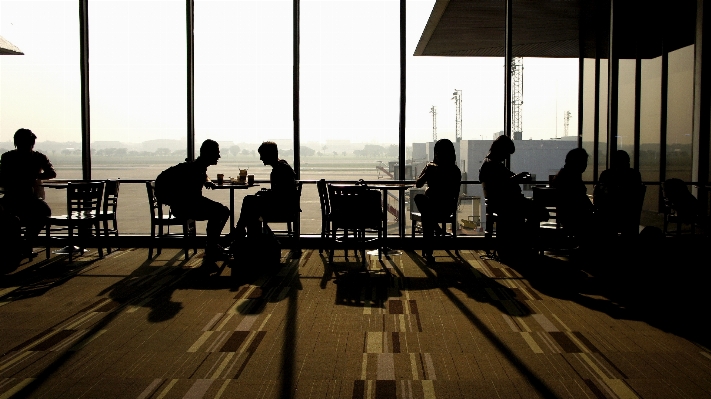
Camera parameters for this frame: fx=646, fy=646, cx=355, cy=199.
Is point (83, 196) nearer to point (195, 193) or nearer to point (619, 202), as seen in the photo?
point (195, 193)

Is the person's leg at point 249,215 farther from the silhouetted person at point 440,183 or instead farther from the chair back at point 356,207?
the silhouetted person at point 440,183

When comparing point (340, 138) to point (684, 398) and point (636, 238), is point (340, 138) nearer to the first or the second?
point (636, 238)

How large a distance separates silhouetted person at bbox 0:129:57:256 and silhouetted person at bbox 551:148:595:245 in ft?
18.0

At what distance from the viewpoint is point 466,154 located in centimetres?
895

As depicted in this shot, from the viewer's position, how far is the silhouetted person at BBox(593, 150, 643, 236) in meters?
6.34

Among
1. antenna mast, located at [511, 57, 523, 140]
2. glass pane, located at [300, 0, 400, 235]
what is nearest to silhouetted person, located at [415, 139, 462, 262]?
glass pane, located at [300, 0, 400, 235]

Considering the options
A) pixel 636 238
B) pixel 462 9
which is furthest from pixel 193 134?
pixel 636 238

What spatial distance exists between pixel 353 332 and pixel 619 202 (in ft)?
11.4

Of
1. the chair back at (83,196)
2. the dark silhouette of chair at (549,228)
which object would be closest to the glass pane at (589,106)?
the dark silhouette of chair at (549,228)

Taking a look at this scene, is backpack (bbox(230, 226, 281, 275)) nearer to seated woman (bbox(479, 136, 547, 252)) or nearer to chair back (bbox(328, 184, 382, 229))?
chair back (bbox(328, 184, 382, 229))

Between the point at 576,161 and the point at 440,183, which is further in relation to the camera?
the point at 440,183

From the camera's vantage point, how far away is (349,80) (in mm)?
8789

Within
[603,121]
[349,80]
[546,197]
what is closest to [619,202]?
[546,197]

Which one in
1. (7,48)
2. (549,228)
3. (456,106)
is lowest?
(549,228)
